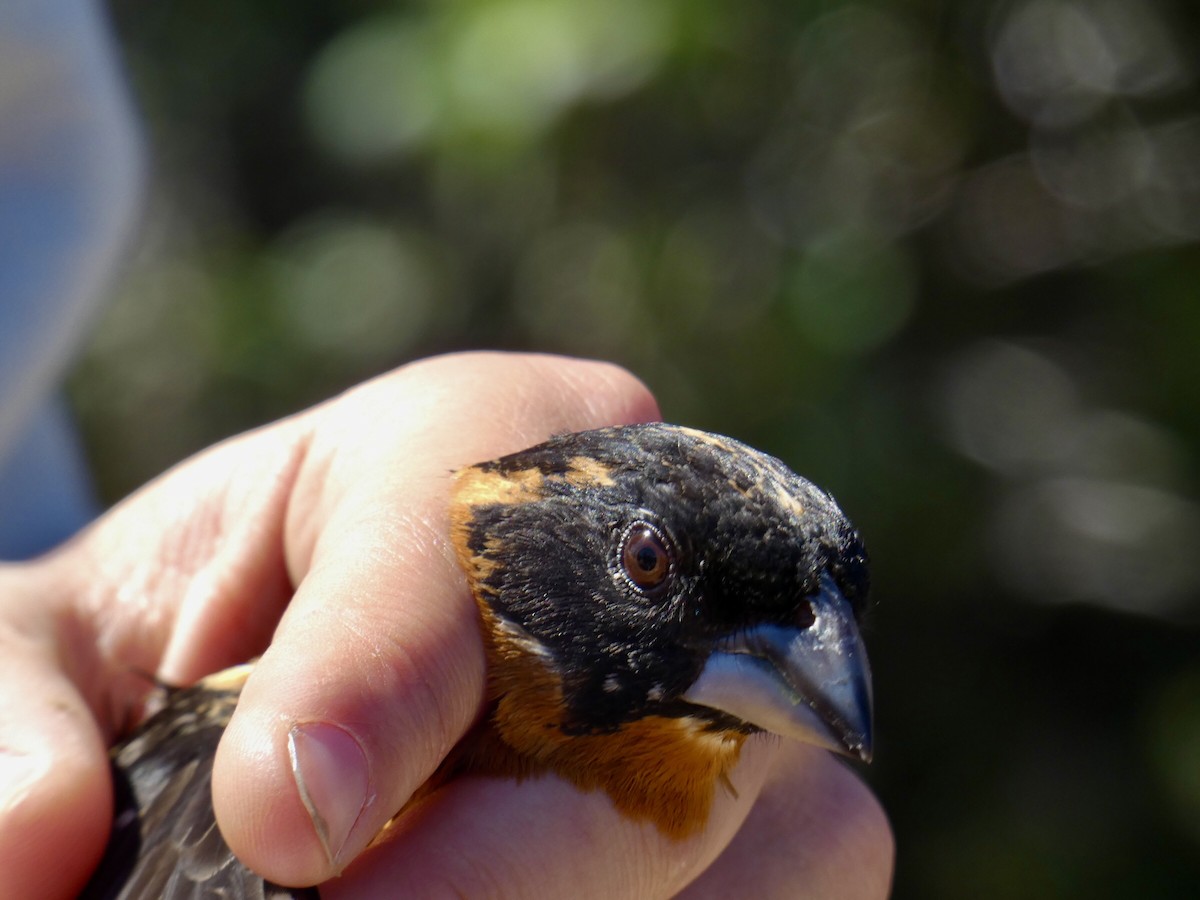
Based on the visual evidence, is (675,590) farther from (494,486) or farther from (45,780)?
(45,780)

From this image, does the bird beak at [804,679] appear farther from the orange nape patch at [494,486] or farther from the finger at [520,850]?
the orange nape patch at [494,486]

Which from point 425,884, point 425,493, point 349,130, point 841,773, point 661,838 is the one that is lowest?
point 841,773

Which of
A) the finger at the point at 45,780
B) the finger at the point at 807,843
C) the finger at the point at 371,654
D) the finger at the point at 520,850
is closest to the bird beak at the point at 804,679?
the finger at the point at 520,850

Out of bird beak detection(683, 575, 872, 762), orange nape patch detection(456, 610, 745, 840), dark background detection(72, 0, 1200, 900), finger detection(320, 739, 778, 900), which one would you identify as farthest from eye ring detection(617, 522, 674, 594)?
dark background detection(72, 0, 1200, 900)

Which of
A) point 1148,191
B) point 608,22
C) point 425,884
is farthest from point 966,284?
point 425,884

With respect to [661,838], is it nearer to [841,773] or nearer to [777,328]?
[841,773]

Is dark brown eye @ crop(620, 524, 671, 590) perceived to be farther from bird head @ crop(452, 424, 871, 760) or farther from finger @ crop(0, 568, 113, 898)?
finger @ crop(0, 568, 113, 898)
